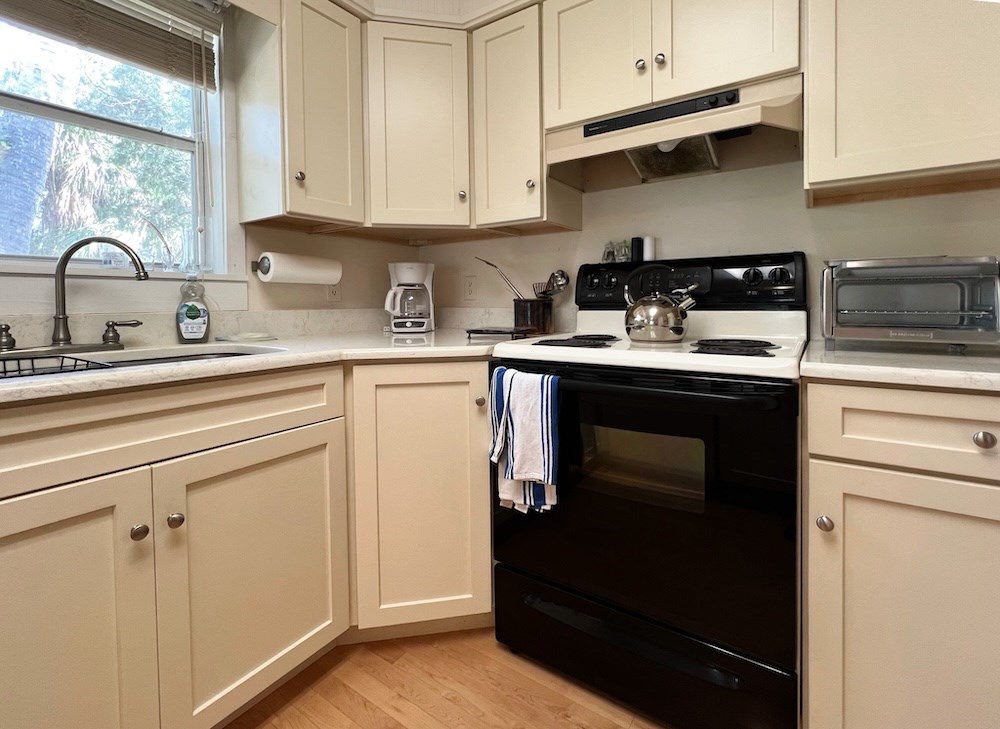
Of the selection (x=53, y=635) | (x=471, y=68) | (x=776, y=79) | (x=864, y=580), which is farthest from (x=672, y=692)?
(x=471, y=68)

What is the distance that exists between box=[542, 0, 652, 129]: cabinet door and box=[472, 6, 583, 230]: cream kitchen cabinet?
61mm

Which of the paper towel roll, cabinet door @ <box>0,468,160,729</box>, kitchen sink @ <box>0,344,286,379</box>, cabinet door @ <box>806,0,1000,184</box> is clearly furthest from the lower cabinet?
cabinet door @ <box>806,0,1000,184</box>

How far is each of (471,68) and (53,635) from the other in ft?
6.70

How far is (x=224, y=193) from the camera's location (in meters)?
1.86

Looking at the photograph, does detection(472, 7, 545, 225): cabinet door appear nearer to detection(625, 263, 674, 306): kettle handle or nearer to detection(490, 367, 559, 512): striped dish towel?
detection(625, 263, 674, 306): kettle handle

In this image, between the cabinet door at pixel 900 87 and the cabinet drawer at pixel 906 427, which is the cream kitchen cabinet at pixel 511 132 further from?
the cabinet drawer at pixel 906 427

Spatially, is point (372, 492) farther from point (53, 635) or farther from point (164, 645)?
point (53, 635)

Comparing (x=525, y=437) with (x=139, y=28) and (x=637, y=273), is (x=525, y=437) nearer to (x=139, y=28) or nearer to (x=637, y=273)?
(x=637, y=273)

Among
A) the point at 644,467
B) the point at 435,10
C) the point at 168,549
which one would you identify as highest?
the point at 435,10

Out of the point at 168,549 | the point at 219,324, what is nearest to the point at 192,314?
the point at 219,324

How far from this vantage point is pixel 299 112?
1737 mm

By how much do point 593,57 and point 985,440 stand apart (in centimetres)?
147

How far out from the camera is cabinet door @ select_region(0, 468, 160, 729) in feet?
2.95

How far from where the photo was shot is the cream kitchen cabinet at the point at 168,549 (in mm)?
917
